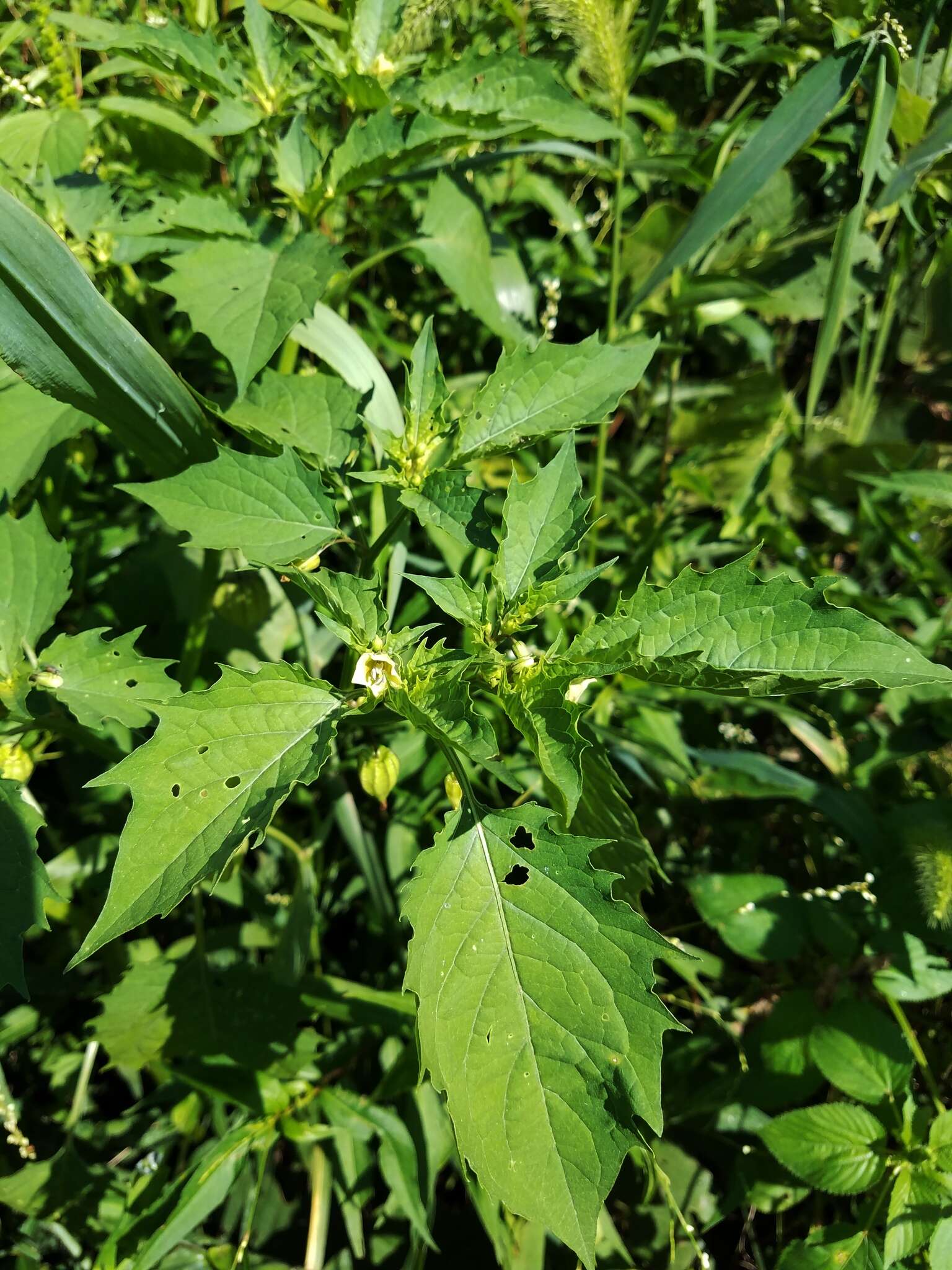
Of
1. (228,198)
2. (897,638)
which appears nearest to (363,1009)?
(897,638)

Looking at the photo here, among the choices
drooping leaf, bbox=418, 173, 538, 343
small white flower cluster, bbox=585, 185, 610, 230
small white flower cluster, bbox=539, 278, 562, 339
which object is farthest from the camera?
small white flower cluster, bbox=585, 185, 610, 230

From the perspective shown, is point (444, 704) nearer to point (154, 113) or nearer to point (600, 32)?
point (600, 32)

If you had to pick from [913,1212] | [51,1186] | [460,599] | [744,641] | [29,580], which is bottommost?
[913,1212]

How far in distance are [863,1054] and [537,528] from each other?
1.26 metres

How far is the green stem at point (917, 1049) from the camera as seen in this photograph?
195cm

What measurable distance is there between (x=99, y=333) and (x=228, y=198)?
65cm

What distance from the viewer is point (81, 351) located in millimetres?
1558

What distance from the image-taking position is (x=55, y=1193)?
1977mm

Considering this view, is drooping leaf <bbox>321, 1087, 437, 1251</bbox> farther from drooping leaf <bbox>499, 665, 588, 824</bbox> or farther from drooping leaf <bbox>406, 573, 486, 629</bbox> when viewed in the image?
drooping leaf <bbox>406, 573, 486, 629</bbox>

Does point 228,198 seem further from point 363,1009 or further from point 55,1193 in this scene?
point 55,1193

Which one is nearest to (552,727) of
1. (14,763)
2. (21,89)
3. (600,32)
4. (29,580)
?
(14,763)

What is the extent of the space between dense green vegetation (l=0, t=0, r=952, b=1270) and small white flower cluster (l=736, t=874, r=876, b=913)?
0.02 m

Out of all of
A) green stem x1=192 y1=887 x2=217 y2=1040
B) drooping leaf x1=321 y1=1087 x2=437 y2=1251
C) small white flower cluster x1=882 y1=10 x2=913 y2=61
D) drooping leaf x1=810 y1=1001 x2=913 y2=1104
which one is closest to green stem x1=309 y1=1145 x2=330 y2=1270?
drooping leaf x1=321 y1=1087 x2=437 y2=1251

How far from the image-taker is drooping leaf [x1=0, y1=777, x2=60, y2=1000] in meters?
1.28
